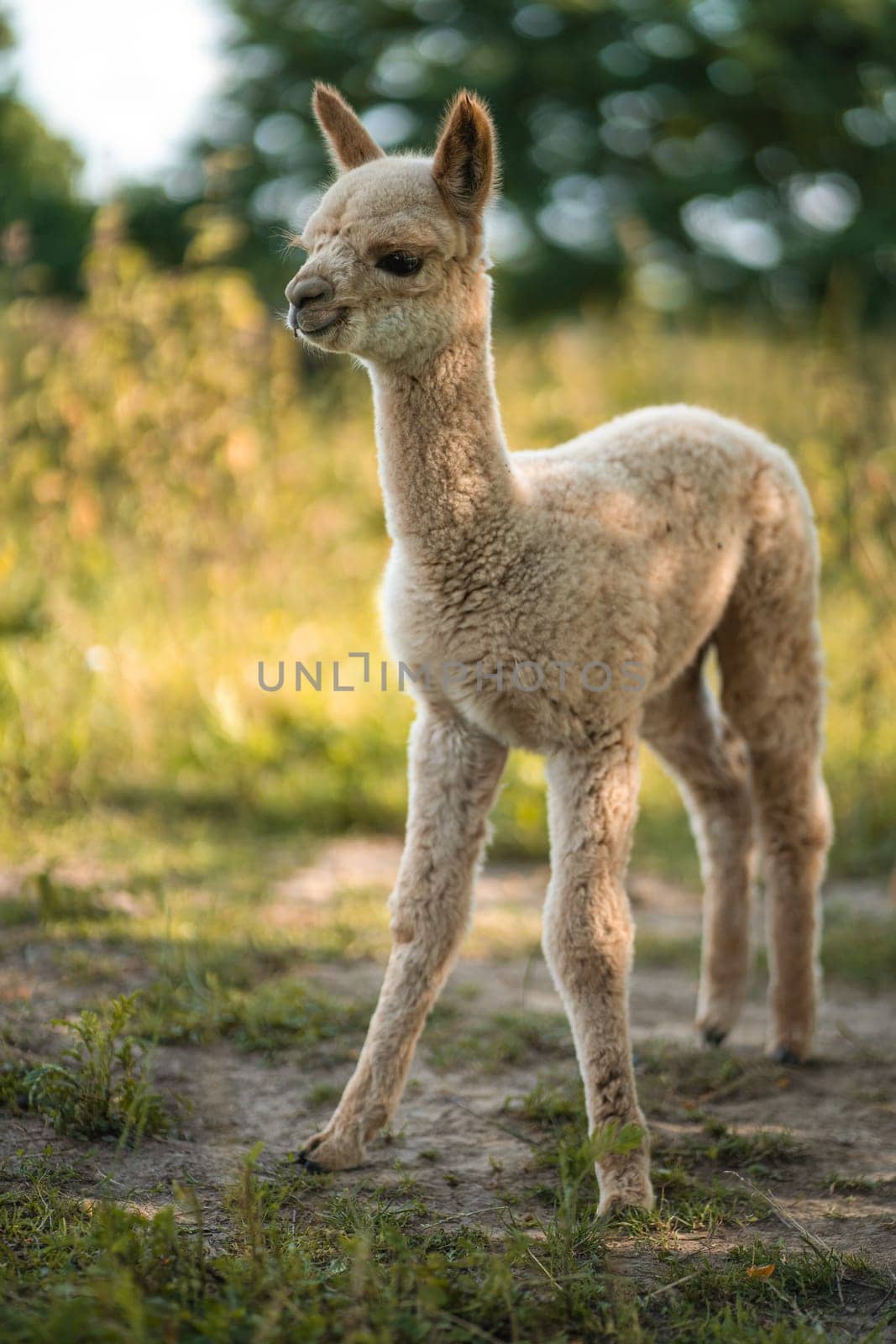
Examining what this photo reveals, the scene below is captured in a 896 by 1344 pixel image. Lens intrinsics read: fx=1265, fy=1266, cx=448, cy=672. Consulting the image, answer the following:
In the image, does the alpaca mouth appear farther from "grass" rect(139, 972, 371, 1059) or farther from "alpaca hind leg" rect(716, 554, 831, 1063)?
"grass" rect(139, 972, 371, 1059)

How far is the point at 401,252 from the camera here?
2766 millimetres

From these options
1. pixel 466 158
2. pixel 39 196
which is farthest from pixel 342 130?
pixel 39 196

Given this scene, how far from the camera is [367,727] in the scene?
6180 millimetres

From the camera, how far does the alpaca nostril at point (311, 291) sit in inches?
106

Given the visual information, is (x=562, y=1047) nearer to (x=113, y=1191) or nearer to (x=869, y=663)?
(x=113, y=1191)

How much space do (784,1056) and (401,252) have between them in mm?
2469

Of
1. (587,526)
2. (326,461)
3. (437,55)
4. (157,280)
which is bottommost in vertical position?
(587,526)

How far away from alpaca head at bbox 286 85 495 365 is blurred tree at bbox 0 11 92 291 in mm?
11215

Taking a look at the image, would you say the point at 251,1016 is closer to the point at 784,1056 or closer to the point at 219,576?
the point at 784,1056

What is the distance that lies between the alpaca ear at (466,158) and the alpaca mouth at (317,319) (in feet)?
1.30

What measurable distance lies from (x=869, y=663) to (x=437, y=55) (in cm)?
1152

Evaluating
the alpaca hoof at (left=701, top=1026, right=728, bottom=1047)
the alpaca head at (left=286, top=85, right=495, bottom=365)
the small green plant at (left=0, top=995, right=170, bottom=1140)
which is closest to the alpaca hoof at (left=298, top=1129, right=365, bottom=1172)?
the small green plant at (left=0, top=995, right=170, bottom=1140)

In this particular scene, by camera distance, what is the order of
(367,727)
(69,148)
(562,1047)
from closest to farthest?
(562,1047)
(367,727)
(69,148)

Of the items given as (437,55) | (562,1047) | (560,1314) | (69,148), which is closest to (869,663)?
(562,1047)
